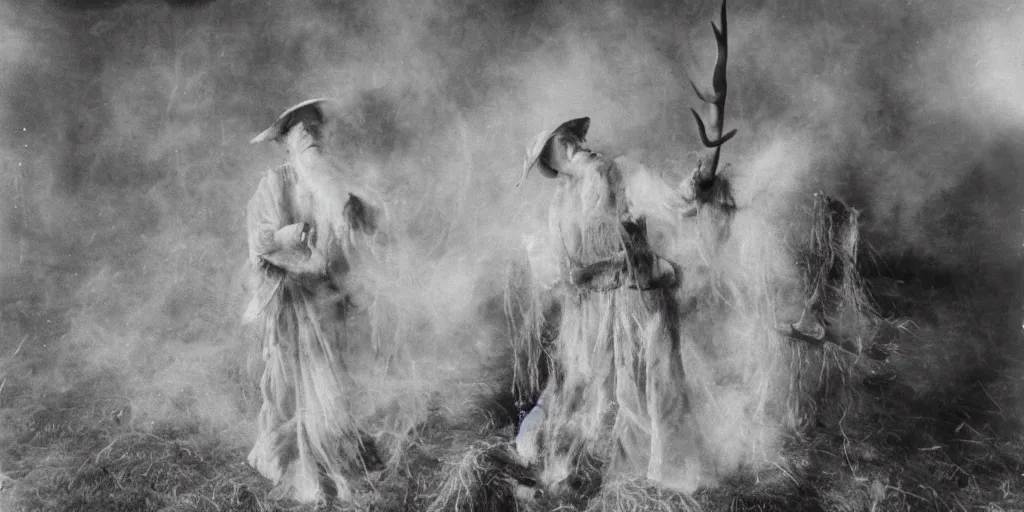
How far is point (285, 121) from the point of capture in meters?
4.04

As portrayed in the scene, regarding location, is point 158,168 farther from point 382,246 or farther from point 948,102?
point 948,102

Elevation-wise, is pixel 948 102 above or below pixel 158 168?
above

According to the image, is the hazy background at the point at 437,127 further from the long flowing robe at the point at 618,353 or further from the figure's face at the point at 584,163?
the long flowing robe at the point at 618,353

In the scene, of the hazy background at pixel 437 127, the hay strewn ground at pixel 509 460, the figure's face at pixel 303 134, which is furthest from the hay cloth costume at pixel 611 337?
the figure's face at pixel 303 134

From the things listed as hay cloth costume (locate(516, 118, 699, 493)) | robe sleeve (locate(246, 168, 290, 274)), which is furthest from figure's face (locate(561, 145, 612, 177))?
robe sleeve (locate(246, 168, 290, 274))

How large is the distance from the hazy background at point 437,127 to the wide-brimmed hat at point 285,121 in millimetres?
238

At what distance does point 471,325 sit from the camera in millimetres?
4344

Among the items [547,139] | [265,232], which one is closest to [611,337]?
[547,139]

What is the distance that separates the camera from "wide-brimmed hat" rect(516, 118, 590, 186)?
3.98 m

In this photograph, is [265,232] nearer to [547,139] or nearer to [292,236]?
[292,236]

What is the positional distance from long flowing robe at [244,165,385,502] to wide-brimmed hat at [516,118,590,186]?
0.82 m

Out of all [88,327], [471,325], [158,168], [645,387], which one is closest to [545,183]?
[471,325]

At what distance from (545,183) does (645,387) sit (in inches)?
41.3

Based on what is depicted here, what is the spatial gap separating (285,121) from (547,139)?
1.18 m
